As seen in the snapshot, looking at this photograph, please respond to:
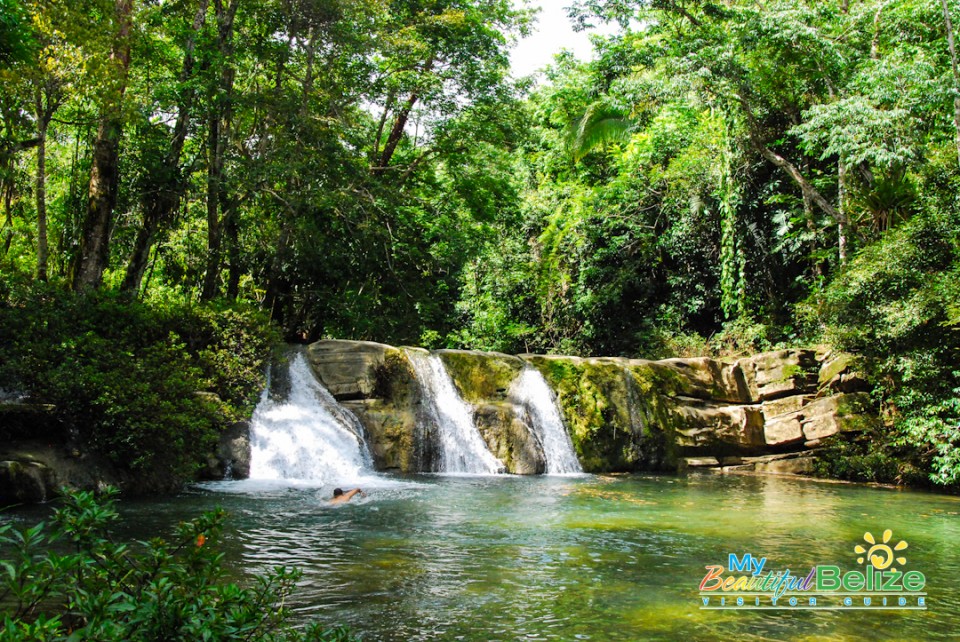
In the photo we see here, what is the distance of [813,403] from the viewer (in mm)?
15453

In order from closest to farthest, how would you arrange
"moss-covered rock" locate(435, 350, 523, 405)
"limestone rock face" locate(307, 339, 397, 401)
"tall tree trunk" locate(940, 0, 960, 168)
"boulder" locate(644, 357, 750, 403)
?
"tall tree trunk" locate(940, 0, 960, 168) < "limestone rock face" locate(307, 339, 397, 401) < "moss-covered rock" locate(435, 350, 523, 405) < "boulder" locate(644, 357, 750, 403)

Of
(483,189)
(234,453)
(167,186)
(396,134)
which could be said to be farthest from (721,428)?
(167,186)

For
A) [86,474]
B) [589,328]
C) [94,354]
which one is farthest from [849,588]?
[589,328]

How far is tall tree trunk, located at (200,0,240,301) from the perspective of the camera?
14.4 m

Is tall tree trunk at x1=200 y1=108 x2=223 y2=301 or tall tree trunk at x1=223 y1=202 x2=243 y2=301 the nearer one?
tall tree trunk at x1=200 y1=108 x2=223 y2=301

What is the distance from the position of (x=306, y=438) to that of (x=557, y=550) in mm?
6428

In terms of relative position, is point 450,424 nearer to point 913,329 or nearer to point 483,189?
point 483,189

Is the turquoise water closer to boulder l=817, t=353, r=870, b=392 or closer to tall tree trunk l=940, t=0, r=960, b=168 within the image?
boulder l=817, t=353, r=870, b=392

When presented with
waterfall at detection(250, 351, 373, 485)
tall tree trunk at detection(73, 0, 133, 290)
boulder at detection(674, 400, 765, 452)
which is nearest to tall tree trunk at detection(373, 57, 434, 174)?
tall tree trunk at detection(73, 0, 133, 290)

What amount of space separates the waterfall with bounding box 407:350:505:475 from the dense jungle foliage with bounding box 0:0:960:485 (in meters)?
3.14

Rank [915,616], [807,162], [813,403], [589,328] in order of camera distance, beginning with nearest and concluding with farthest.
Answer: [915,616] < [813,403] < [807,162] < [589,328]

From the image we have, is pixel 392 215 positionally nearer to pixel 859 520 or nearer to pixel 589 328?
pixel 589 328

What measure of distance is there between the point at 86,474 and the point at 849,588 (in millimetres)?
8538

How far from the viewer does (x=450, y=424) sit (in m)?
14.2
